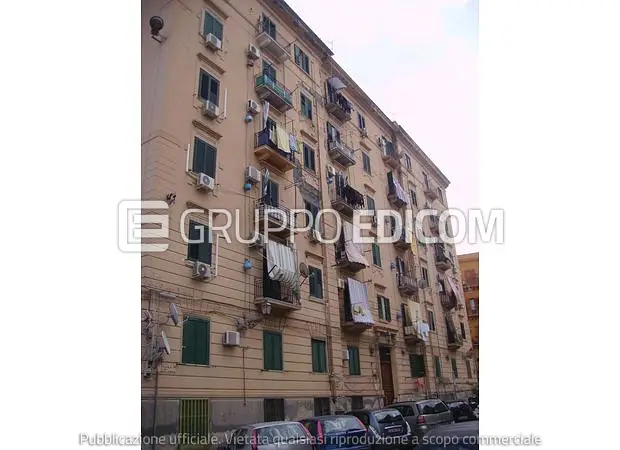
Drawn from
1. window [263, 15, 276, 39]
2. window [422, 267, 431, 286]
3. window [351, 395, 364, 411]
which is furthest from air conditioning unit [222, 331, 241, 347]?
window [422, 267, 431, 286]

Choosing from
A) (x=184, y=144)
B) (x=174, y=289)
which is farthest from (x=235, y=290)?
(x=184, y=144)

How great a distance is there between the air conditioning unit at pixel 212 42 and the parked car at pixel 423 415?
10743 mm

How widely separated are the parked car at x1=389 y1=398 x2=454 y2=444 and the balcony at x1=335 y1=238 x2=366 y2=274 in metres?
5.74

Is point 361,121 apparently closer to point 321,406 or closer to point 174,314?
point 321,406

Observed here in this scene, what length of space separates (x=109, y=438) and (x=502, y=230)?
4.84 metres

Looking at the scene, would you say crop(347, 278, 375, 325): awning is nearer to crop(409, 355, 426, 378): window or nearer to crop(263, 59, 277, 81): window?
crop(409, 355, 426, 378): window

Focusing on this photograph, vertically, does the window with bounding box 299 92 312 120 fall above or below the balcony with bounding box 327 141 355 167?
above

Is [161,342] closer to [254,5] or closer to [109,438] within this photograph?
[109,438]

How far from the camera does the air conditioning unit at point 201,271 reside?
1070cm

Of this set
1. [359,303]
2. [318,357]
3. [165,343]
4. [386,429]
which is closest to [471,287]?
[359,303]

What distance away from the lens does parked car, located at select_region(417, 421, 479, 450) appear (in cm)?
545

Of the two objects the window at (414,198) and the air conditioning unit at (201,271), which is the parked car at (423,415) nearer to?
the air conditioning unit at (201,271)

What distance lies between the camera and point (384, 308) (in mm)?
19094

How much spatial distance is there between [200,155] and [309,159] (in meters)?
5.68
